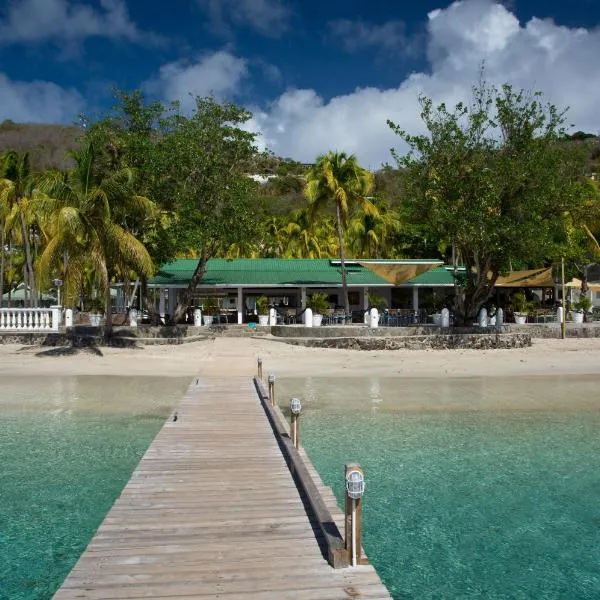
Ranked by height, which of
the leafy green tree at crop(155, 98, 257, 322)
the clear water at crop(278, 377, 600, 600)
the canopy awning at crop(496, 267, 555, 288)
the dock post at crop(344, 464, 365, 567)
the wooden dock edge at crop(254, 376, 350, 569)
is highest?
the leafy green tree at crop(155, 98, 257, 322)

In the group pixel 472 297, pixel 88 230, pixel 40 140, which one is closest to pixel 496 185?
pixel 472 297

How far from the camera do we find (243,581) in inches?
183

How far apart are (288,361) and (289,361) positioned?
0.12 ft

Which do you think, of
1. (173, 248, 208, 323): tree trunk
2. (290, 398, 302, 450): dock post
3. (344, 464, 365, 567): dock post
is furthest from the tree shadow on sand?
(344, 464, 365, 567): dock post

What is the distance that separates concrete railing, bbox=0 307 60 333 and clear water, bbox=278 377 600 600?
14.6m

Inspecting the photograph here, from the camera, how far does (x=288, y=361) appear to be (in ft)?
73.9

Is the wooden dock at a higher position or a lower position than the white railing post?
lower

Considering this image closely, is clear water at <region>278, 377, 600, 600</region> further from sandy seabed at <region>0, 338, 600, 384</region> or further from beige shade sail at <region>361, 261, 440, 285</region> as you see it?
beige shade sail at <region>361, 261, 440, 285</region>

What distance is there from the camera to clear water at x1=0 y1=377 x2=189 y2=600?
6297 mm

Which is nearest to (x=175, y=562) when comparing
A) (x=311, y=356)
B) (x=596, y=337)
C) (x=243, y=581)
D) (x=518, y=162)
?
(x=243, y=581)

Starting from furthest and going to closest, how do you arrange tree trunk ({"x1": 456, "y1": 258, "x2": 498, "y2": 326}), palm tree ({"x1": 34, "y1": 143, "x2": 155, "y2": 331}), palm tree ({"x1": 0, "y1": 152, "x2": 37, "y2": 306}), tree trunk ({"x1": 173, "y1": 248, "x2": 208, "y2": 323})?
palm tree ({"x1": 0, "y1": 152, "x2": 37, "y2": 306})
tree trunk ({"x1": 173, "y1": 248, "x2": 208, "y2": 323})
tree trunk ({"x1": 456, "y1": 258, "x2": 498, "y2": 326})
palm tree ({"x1": 34, "y1": 143, "x2": 155, "y2": 331})

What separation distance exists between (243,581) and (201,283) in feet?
94.0

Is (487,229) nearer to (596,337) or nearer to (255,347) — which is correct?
(596,337)

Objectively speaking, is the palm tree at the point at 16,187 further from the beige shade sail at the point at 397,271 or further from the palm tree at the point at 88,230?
the beige shade sail at the point at 397,271
